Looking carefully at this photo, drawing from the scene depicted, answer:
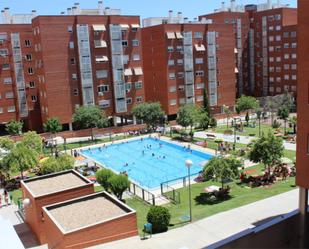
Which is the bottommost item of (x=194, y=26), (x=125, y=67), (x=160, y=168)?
(x=160, y=168)

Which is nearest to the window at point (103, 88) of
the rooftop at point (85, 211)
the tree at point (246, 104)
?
the tree at point (246, 104)

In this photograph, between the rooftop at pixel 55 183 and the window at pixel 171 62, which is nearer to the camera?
the rooftop at pixel 55 183

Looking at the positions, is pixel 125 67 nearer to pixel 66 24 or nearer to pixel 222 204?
pixel 66 24

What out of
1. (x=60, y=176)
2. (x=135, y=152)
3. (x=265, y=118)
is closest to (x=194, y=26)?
(x=265, y=118)

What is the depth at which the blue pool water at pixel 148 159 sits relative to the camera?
33.7 meters

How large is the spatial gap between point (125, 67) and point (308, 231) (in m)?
40.9

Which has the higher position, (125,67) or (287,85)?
(125,67)

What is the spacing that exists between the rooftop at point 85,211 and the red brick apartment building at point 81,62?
30463 millimetres

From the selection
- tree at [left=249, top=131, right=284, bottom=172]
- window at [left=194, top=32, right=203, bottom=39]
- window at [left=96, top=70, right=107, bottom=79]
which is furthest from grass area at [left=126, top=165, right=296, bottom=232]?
window at [left=194, top=32, right=203, bottom=39]

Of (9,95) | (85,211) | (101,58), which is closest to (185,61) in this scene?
(101,58)

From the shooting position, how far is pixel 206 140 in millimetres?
43094

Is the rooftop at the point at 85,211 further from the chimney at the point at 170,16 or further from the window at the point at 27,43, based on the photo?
the chimney at the point at 170,16

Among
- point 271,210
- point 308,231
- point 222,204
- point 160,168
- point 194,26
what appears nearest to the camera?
point 308,231

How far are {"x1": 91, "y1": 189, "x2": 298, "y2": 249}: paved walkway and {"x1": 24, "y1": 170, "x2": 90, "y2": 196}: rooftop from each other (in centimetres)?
578
